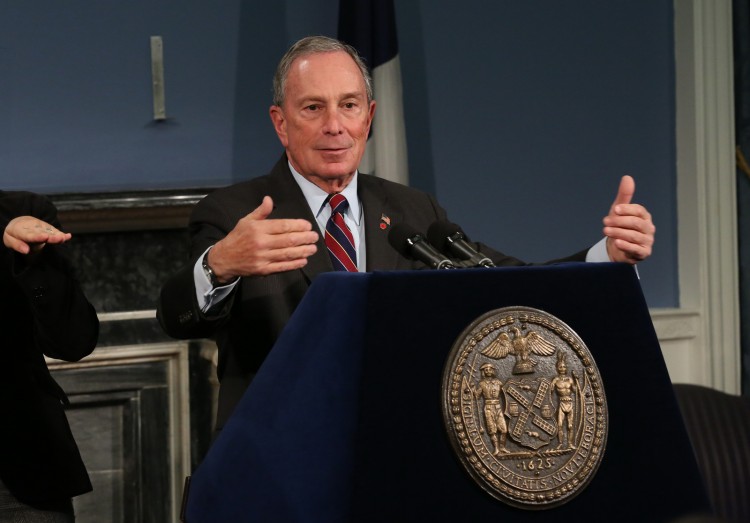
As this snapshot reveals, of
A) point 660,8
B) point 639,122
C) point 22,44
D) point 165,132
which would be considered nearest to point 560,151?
point 639,122

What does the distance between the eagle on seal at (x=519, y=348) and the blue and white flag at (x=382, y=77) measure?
7.41 feet

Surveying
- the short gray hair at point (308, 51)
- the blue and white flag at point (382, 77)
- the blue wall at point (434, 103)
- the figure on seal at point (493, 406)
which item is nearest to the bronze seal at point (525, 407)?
the figure on seal at point (493, 406)

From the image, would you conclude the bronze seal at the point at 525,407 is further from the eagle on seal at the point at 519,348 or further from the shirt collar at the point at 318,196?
the shirt collar at the point at 318,196

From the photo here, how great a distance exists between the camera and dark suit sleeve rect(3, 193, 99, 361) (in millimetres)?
1892

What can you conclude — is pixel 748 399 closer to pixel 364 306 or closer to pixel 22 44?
pixel 364 306

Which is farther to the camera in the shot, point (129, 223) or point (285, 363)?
point (129, 223)

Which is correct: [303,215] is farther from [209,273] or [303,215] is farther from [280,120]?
[209,273]

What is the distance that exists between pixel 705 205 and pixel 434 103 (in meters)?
1.21

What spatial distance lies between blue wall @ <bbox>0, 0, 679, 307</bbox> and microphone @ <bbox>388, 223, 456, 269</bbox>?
215 cm

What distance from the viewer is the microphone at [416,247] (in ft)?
4.91

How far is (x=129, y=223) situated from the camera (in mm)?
3363

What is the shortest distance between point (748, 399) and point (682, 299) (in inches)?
38.8

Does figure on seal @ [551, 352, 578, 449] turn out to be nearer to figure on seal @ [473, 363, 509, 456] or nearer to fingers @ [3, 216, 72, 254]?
figure on seal @ [473, 363, 509, 456]

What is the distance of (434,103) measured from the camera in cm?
395
